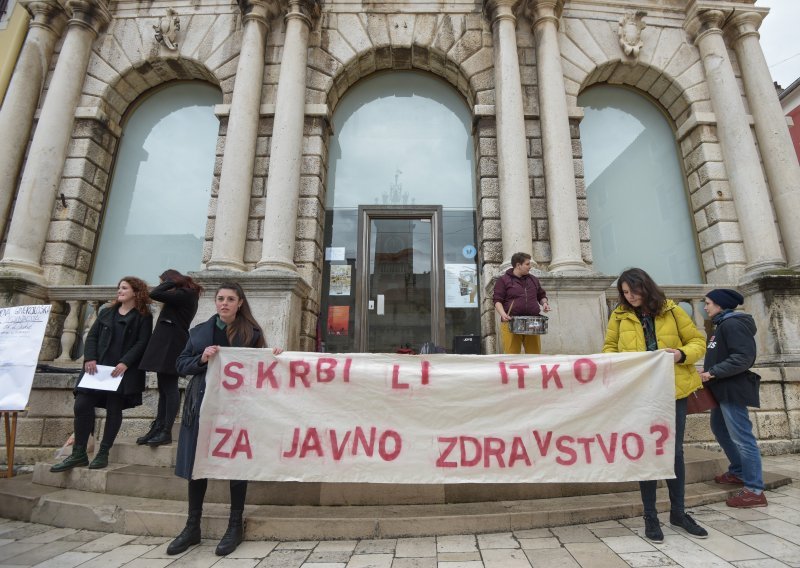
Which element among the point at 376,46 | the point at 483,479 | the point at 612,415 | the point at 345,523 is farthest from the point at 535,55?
the point at 345,523

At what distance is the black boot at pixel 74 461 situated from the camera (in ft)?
14.2

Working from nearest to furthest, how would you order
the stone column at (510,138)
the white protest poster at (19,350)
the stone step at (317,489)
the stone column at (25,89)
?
the stone step at (317,489) < the white protest poster at (19,350) < the stone column at (510,138) < the stone column at (25,89)

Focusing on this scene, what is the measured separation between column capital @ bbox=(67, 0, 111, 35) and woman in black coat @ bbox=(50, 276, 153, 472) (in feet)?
24.4

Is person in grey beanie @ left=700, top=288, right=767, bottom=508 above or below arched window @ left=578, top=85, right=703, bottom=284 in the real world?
below

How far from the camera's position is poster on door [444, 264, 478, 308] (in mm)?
8086

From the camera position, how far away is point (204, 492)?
330 centimetres

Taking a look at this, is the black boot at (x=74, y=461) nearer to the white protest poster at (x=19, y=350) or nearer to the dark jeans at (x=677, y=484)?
the white protest poster at (x=19, y=350)

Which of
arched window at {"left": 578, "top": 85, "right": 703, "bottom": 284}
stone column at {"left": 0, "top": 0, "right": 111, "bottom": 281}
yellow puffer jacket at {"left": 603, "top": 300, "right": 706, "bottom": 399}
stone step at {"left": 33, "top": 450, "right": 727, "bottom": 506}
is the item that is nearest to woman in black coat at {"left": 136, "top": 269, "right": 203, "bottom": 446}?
stone step at {"left": 33, "top": 450, "right": 727, "bottom": 506}

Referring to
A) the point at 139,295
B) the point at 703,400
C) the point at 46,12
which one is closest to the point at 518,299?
the point at 703,400

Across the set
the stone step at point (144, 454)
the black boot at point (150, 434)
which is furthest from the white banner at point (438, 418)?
the black boot at point (150, 434)

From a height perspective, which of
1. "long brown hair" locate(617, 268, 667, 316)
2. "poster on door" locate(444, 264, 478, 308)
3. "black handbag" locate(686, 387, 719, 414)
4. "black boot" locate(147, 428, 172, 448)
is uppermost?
"poster on door" locate(444, 264, 478, 308)

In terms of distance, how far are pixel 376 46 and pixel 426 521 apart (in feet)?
28.2

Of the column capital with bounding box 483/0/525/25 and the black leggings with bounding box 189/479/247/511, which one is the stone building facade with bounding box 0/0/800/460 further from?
the black leggings with bounding box 189/479/247/511

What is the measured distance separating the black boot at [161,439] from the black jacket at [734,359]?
5.62m
